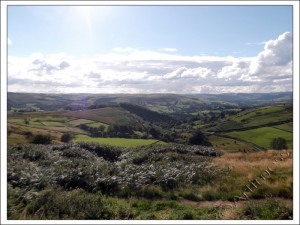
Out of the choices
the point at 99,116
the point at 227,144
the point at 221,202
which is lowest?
the point at 227,144

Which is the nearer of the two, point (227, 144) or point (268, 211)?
point (268, 211)

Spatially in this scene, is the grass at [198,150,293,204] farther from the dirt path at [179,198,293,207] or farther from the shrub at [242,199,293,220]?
the shrub at [242,199,293,220]

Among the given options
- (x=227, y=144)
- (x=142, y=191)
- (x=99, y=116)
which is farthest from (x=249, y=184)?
(x=99, y=116)

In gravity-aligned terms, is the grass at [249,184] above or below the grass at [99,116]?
below

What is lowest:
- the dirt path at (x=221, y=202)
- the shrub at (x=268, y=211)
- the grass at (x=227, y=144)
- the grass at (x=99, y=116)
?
the grass at (x=227, y=144)

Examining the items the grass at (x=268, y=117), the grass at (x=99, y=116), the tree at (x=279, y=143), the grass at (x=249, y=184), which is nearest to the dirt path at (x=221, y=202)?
the grass at (x=249, y=184)

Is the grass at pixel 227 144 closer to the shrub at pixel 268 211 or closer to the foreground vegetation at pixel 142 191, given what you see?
the foreground vegetation at pixel 142 191

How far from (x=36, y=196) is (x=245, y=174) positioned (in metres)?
9.00

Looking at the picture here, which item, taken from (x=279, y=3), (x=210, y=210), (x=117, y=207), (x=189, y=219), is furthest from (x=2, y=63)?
(x=279, y=3)

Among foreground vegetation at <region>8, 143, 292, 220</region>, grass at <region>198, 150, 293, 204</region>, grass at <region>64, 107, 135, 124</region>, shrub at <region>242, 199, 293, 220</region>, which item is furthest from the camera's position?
grass at <region>64, 107, 135, 124</region>

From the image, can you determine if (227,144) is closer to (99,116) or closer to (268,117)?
(268,117)

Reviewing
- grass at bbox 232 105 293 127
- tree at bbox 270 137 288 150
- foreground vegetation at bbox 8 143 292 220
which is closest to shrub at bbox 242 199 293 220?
foreground vegetation at bbox 8 143 292 220

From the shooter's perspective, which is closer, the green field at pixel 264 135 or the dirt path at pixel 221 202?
the dirt path at pixel 221 202

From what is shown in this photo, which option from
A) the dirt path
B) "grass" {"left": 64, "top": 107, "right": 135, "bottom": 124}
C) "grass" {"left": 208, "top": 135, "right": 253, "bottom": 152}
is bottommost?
"grass" {"left": 208, "top": 135, "right": 253, "bottom": 152}
